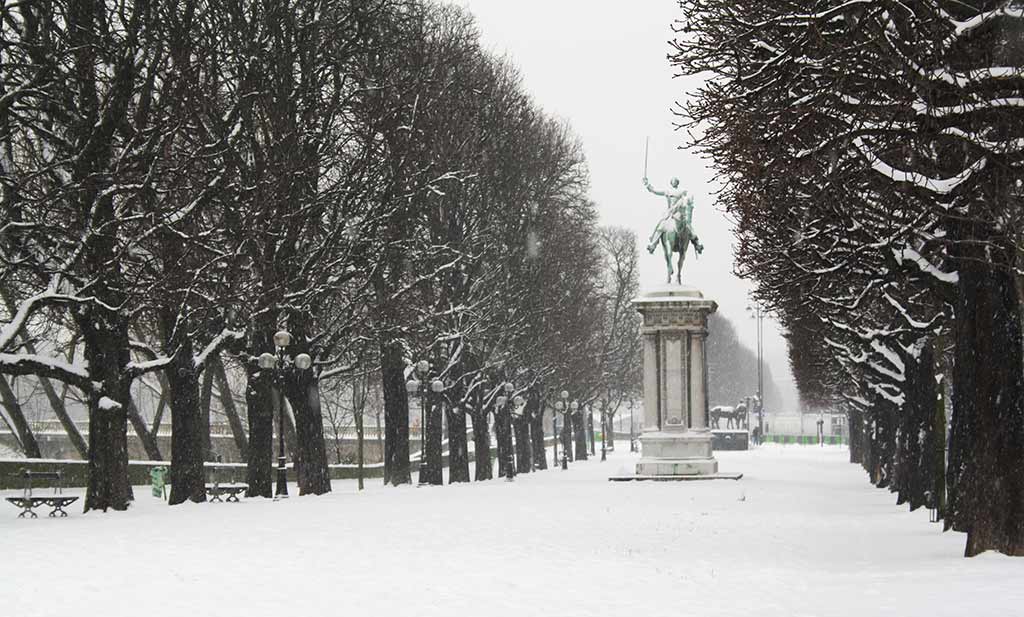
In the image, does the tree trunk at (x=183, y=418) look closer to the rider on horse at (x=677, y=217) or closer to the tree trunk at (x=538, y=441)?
the rider on horse at (x=677, y=217)

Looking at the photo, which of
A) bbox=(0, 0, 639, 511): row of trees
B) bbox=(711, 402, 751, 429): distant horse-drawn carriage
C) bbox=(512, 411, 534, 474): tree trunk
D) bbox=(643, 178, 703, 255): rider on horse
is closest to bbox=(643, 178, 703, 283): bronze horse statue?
bbox=(643, 178, 703, 255): rider on horse

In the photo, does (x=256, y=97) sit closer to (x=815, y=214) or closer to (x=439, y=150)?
(x=439, y=150)

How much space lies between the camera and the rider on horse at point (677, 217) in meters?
50.8

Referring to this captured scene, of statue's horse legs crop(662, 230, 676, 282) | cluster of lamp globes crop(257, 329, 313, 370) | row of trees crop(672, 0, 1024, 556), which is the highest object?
statue's horse legs crop(662, 230, 676, 282)

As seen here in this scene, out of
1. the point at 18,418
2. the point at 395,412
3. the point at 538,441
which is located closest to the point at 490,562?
the point at 395,412

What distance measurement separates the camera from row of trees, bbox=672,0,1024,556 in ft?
49.1

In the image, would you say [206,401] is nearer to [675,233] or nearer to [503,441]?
[503,441]

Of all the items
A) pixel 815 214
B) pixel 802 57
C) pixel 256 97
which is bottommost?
pixel 815 214

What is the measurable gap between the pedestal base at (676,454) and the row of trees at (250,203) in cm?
644

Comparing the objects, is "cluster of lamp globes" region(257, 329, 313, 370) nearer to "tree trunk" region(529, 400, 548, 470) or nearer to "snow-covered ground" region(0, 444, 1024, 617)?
"snow-covered ground" region(0, 444, 1024, 617)

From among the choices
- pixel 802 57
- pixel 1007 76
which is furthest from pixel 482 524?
pixel 1007 76

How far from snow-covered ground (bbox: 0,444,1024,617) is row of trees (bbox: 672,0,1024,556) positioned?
83.4 inches

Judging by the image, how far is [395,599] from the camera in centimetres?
1381

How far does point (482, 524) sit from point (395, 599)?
10.6 metres
